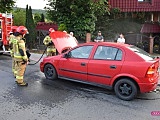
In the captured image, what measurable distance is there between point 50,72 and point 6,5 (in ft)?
36.3

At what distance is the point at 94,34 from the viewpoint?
1678 centimetres

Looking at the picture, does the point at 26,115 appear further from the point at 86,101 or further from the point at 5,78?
the point at 5,78

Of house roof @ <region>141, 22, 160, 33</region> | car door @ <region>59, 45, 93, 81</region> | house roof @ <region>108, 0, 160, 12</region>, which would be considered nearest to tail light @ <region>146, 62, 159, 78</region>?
car door @ <region>59, 45, 93, 81</region>

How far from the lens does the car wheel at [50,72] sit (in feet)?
26.0

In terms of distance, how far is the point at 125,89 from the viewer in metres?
6.32

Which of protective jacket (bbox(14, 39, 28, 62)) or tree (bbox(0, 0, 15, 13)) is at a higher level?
tree (bbox(0, 0, 15, 13))

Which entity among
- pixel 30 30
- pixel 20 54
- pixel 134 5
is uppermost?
pixel 134 5

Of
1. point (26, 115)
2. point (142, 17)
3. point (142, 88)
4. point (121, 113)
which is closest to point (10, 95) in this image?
point (26, 115)

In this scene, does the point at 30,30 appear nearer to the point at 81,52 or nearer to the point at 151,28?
the point at 151,28

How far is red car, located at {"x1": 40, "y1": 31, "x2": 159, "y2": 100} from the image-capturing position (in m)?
6.12

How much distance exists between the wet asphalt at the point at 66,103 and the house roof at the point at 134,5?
13.3 meters

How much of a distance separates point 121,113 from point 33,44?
12624 millimetres

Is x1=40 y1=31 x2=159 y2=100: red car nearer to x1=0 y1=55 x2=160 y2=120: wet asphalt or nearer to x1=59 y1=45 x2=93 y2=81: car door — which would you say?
x1=59 y1=45 x2=93 y2=81: car door

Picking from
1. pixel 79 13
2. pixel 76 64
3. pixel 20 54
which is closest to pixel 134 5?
pixel 79 13
